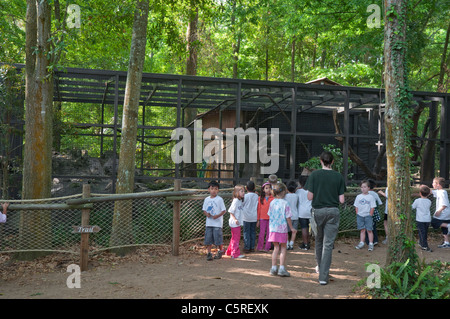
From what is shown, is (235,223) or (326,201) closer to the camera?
(326,201)

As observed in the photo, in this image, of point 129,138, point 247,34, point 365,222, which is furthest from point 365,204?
point 247,34

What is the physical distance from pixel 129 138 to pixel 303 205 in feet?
12.7

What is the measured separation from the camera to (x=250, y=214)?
319 inches

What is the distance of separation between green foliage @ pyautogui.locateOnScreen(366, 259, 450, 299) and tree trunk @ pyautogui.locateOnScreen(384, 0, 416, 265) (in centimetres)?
17

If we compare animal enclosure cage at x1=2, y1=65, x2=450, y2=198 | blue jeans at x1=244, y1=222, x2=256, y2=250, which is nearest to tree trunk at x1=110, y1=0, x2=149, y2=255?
animal enclosure cage at x1=2, y1=65, x2=450, y2=198

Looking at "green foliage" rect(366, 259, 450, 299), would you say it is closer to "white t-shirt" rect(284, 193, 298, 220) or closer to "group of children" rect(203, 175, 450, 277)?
"group of children" rect(203, 175, 450, 277)

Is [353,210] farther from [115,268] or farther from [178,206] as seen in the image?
[115,268]

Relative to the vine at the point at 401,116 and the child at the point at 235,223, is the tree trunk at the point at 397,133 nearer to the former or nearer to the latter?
the vine at the point at 401,116

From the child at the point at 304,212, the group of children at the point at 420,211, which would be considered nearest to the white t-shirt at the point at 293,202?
the child at the point at 304,212

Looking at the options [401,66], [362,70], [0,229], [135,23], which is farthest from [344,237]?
[362,70]

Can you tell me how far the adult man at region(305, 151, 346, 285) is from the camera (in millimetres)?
5723

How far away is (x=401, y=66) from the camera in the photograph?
560 centimetres

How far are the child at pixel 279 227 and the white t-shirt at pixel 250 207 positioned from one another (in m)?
1.53

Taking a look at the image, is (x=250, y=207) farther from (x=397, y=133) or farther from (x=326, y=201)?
(x=397, y=133)
